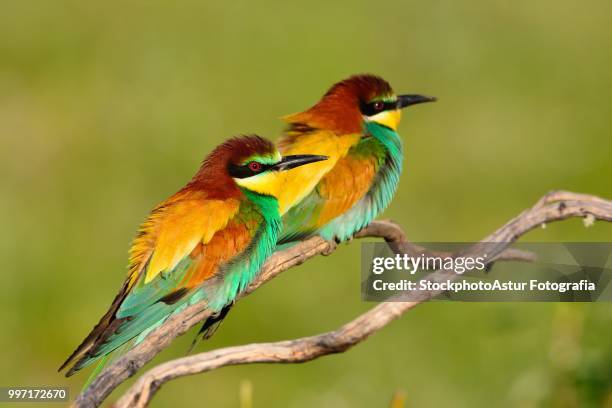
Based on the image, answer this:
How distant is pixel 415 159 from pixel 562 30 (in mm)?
1538

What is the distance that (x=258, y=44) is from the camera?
577 centimetres

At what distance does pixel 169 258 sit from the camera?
1923 mm

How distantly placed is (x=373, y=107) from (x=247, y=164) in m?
0.63

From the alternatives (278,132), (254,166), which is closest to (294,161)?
(254,166)

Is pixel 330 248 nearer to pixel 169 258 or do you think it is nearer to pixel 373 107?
pixel 373 107

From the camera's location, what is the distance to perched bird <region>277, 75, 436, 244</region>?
2.44 metres

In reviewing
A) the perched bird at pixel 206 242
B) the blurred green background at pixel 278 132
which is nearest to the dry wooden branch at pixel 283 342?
the perched bird at pixel 206 242

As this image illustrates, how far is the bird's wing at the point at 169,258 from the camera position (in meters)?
1.87

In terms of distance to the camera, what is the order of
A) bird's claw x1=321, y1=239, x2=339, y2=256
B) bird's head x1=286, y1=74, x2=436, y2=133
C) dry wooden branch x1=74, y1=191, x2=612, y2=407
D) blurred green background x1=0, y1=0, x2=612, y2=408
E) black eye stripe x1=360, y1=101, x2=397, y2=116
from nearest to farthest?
dry wooden branch x1=74, y1=191, x2=612, y2=407 → bird's claw x1=321, y1=239, x2=339, y2=256 → bird's head x1=286, y1=74, x2=436, y2=133 → black eye stripe x1=360, y1=101, x2=397, y2=116 → blurred green background x1=0, y1=0, x2=612, y2=408

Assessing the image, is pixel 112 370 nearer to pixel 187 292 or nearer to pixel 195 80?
pixel 187 292

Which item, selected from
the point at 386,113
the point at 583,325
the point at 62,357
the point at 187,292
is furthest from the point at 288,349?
the point at 62,357

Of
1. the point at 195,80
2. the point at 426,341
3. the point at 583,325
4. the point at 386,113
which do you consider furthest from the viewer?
the point at 195,80

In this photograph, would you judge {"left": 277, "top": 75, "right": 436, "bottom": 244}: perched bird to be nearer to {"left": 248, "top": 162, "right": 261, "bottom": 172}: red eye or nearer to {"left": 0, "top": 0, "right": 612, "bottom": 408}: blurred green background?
{"left": 248, "top": 162, "right": 261, "bottom": 172}: red eye

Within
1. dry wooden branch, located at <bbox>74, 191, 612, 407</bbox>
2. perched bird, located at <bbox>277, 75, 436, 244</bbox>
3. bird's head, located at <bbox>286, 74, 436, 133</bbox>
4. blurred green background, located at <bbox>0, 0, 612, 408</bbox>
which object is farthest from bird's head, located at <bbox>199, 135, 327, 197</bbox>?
blurred green background, located at <bbox>0, 0, 612, 408</bbox>
